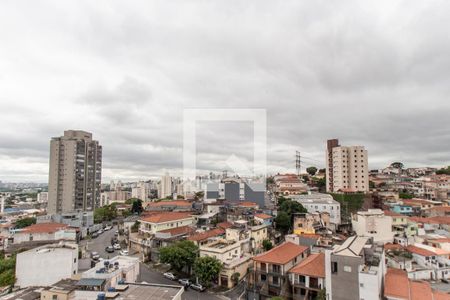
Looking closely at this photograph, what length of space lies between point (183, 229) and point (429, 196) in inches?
1235

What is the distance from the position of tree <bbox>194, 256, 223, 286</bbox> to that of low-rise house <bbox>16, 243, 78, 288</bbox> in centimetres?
672

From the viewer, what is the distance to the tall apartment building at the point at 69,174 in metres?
36.7

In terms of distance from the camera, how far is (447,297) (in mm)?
11133

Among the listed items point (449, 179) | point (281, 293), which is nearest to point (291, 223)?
point (281, 293)

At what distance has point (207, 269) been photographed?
48.3ft

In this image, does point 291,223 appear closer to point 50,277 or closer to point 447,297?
point 447,297

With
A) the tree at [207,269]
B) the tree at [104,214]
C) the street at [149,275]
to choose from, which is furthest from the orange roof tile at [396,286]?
the tree at [104,214]

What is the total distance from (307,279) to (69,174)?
34598mm

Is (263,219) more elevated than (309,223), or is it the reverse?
(263,219)

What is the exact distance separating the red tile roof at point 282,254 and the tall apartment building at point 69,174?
30.9 meters

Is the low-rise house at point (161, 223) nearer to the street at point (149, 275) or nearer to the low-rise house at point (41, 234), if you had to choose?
the street at point (149, 275)

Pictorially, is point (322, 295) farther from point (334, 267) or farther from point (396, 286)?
point (396, 286)

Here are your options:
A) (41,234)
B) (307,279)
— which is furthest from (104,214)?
(307,279)

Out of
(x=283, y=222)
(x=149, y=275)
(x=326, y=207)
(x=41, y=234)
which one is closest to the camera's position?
(x=149, y=275)
